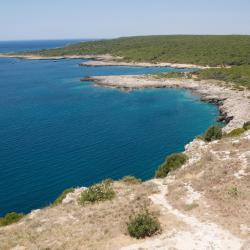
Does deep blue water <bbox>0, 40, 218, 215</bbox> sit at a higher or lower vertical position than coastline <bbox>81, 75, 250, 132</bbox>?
lower

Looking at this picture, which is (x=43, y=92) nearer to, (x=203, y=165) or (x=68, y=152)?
(x=68, y=152)

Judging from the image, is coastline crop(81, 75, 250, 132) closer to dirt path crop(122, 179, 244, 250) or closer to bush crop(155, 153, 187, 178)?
bush crop(155, 153, 187, 178)

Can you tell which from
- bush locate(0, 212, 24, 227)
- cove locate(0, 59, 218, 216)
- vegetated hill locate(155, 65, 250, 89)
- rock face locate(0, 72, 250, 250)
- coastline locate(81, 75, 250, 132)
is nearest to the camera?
rock face locate(0, 72, 250, 250)

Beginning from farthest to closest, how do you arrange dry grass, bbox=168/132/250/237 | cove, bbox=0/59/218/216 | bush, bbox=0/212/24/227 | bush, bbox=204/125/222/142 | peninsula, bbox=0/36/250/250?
1. bush, bbox=204/125/222/142
2. cove, bbox=0/59/218/216
3. bush, bbox=0/212/24/227
4. dry grass, bbox=168/132/250/237
5. peninsula, bbox=0/36/250/250

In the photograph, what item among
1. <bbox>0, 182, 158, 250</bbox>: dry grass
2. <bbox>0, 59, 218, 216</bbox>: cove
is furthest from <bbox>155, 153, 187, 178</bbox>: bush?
<bbox>0, 59, 218, 216</bbox>: cove

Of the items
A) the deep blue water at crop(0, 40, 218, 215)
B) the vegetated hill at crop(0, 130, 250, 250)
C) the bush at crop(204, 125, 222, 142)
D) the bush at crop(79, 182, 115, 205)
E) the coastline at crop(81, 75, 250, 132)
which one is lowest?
the deep blue water at crop(0, 40, 218, 215)

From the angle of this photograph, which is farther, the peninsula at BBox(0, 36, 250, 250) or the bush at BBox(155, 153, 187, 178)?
the bush at BBox(155, 153, 187, 178)

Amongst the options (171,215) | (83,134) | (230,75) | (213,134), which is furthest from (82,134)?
(230,75)

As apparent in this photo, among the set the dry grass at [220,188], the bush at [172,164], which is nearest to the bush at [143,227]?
the dry grass at [220,188]
